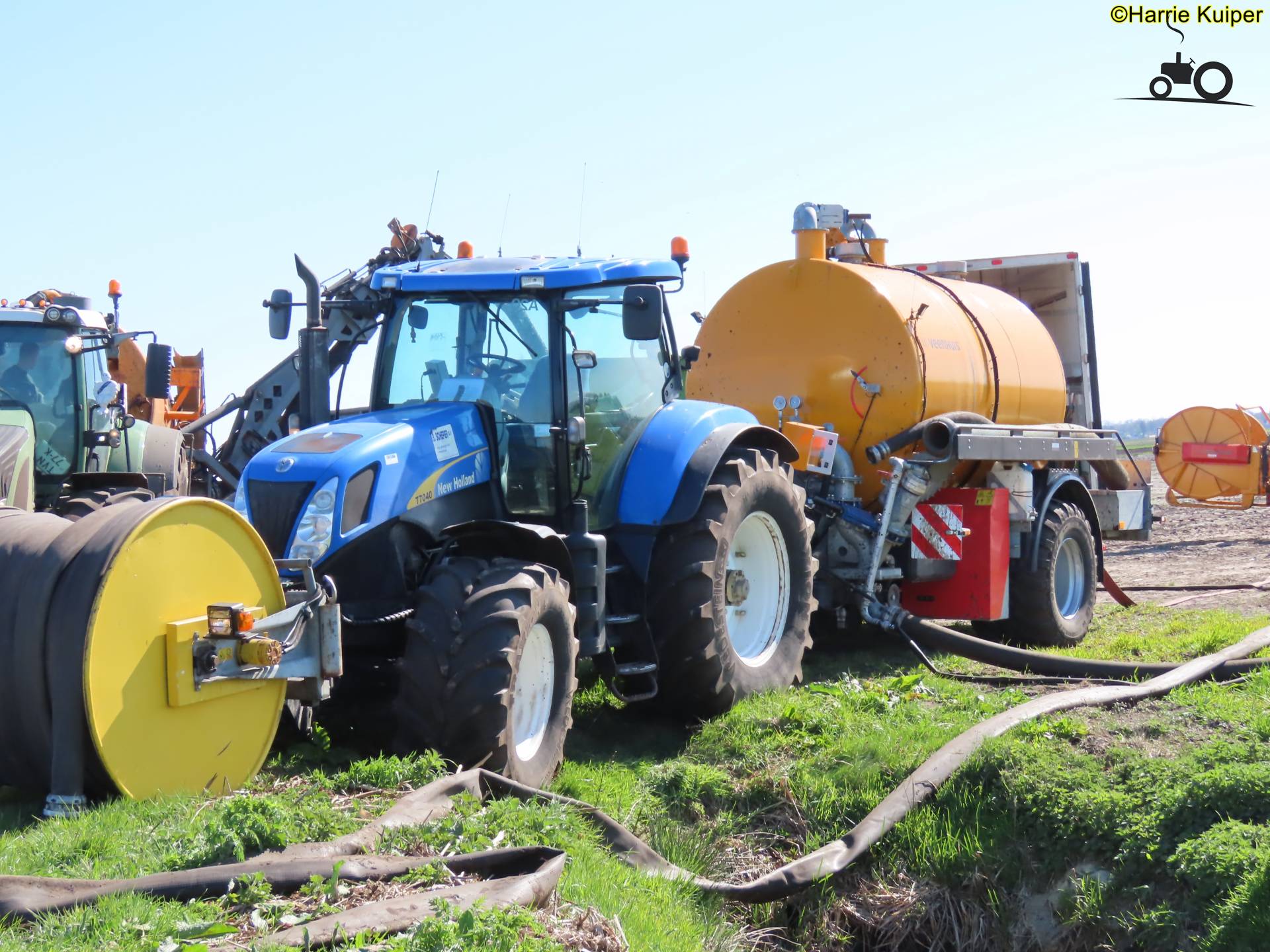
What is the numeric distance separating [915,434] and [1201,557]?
8.63 metres

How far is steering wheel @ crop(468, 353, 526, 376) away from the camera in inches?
267

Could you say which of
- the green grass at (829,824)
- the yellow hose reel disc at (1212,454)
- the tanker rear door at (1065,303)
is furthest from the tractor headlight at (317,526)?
the yellow hose reel disc at (1212,454)

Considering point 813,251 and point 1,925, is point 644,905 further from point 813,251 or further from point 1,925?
point 813,251

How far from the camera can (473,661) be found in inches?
213

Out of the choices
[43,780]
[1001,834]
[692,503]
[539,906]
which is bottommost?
[1001,834]

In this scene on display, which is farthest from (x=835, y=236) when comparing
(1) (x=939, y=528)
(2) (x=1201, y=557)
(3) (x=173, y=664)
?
(2) (x=1201, y=557)

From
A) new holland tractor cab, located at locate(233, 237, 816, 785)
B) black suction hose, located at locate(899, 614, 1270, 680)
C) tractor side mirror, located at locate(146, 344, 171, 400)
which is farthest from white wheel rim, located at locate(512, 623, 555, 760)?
tractor side mirror, located at locate(146, 344, 171, 400)

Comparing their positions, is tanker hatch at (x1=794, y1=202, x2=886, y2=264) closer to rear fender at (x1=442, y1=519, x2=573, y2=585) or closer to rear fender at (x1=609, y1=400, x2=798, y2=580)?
rear fender at (x1=609, y1=400, x2=798, y2=580)

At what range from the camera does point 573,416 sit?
6.62m

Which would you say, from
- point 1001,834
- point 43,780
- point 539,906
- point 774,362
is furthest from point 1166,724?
point 43,780

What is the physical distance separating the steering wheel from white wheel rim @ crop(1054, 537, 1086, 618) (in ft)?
18.1

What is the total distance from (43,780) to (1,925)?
1.22 meters

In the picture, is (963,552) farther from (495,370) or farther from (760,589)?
(495,370)

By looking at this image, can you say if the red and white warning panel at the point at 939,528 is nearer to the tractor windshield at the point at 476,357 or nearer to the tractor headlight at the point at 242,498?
the tractor windshield at the point at 476,357
